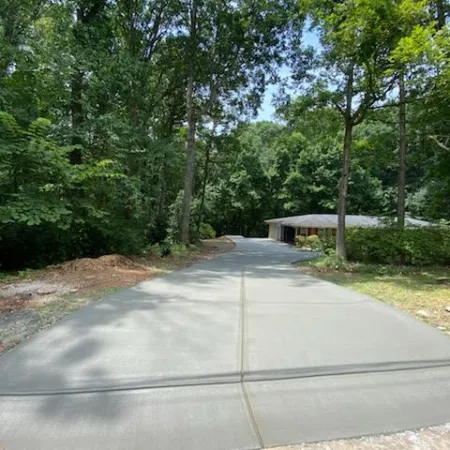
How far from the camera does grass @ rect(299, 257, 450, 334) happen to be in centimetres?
558

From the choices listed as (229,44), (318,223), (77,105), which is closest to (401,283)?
(77,105)

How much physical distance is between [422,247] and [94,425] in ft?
37.8

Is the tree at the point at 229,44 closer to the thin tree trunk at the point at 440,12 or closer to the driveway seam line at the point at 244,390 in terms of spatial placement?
the thin tree trunk at the point at 440,12

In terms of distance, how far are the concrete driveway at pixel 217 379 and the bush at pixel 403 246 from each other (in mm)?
7117

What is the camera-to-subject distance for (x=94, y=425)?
233 centimetres

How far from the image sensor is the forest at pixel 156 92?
8.77 metres

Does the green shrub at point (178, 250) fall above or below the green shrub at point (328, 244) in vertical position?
below

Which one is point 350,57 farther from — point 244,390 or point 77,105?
point 244,390

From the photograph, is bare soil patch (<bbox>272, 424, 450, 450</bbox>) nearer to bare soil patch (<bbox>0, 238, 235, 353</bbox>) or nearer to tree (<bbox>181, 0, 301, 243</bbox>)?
bare soil patch (<bbox>0, 238, 235, 353</bbox>)

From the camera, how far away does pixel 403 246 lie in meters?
11.3

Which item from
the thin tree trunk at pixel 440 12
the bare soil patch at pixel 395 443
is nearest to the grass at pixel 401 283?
the bare soil patch at pixel 395 443

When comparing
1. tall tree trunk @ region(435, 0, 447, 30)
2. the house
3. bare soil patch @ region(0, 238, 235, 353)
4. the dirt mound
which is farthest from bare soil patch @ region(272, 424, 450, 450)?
the house

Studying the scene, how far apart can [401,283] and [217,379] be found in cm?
665

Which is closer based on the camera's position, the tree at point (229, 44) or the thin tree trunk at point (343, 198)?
the thin tree trunk at point (343, 198)
